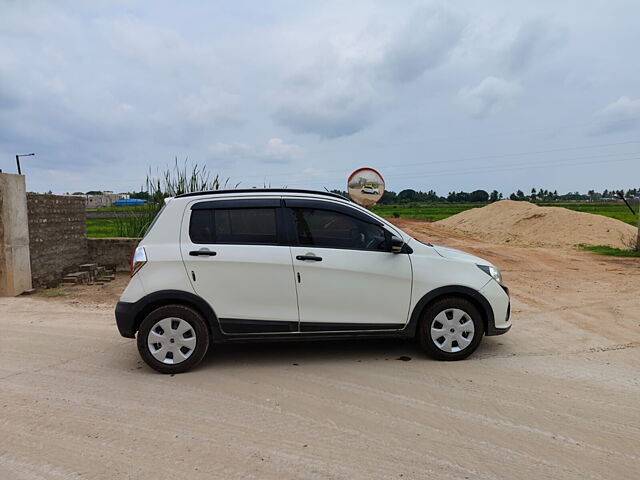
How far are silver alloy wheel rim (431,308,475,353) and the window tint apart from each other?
97 centimetres

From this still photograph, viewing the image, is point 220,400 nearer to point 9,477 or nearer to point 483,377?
point 9,477

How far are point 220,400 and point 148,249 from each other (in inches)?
69.7

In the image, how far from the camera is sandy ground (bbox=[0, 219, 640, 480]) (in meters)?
3.17

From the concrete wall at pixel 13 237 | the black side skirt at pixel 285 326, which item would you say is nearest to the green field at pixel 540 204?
the concrete wall at pixel 13 237

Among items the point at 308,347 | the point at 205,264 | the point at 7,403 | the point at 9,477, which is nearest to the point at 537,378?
the point at 308,347

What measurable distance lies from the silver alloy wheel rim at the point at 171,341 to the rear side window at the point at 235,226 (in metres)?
0.88

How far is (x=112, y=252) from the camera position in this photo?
38.4 ft

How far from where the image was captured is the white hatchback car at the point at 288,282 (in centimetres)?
488

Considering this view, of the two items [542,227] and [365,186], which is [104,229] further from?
[542,227]

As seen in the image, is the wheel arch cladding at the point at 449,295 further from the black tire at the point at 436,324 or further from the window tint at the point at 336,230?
the window tint at the point at 336,230

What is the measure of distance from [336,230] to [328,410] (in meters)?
1.91

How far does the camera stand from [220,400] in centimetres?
421

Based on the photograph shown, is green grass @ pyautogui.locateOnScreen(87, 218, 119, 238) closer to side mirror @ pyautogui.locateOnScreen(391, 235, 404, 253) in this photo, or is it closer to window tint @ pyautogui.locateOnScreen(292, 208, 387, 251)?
window tint @ pyautogui.locateOnScreen(292, 208, 387, 251)

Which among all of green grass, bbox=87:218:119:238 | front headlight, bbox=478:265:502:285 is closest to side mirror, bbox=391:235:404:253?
front headlight, bbox=478:265:502:285
